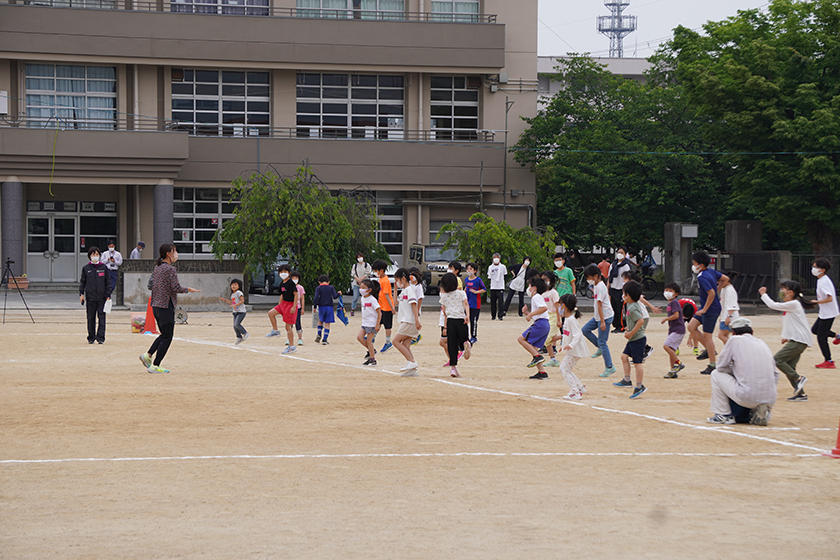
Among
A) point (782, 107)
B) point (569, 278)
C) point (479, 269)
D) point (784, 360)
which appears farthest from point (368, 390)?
point (782, 107)

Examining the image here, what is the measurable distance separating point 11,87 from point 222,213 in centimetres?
948

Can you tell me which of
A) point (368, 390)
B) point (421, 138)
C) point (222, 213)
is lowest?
point (368, 390)

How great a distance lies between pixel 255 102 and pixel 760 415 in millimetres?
36455

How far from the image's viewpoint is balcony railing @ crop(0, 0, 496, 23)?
4484 centimetres

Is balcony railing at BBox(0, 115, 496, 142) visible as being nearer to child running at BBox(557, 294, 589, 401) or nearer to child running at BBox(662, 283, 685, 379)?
child running at BBox(662, 283, 685, 379)

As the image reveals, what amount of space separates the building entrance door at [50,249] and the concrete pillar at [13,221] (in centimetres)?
228

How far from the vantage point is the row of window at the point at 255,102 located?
4488 cm

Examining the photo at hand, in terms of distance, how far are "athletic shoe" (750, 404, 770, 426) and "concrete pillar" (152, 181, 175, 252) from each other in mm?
33703

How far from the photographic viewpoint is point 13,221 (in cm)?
4250

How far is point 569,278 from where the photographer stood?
23.6 meters

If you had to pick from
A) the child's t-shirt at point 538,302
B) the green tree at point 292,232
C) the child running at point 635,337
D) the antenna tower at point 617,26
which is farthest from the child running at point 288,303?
the antenna tower at point 617,26

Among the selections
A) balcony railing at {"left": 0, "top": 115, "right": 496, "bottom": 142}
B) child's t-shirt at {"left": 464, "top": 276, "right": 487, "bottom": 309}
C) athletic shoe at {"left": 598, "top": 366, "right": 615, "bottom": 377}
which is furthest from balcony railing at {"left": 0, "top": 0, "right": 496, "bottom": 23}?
athletic shoe at {"left": 598, "top": 366, "right": 615, "bottom": 377}

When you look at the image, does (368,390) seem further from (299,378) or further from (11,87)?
(11,87)

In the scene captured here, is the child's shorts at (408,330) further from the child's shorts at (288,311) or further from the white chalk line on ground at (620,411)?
the child's shorts at (288,311)
